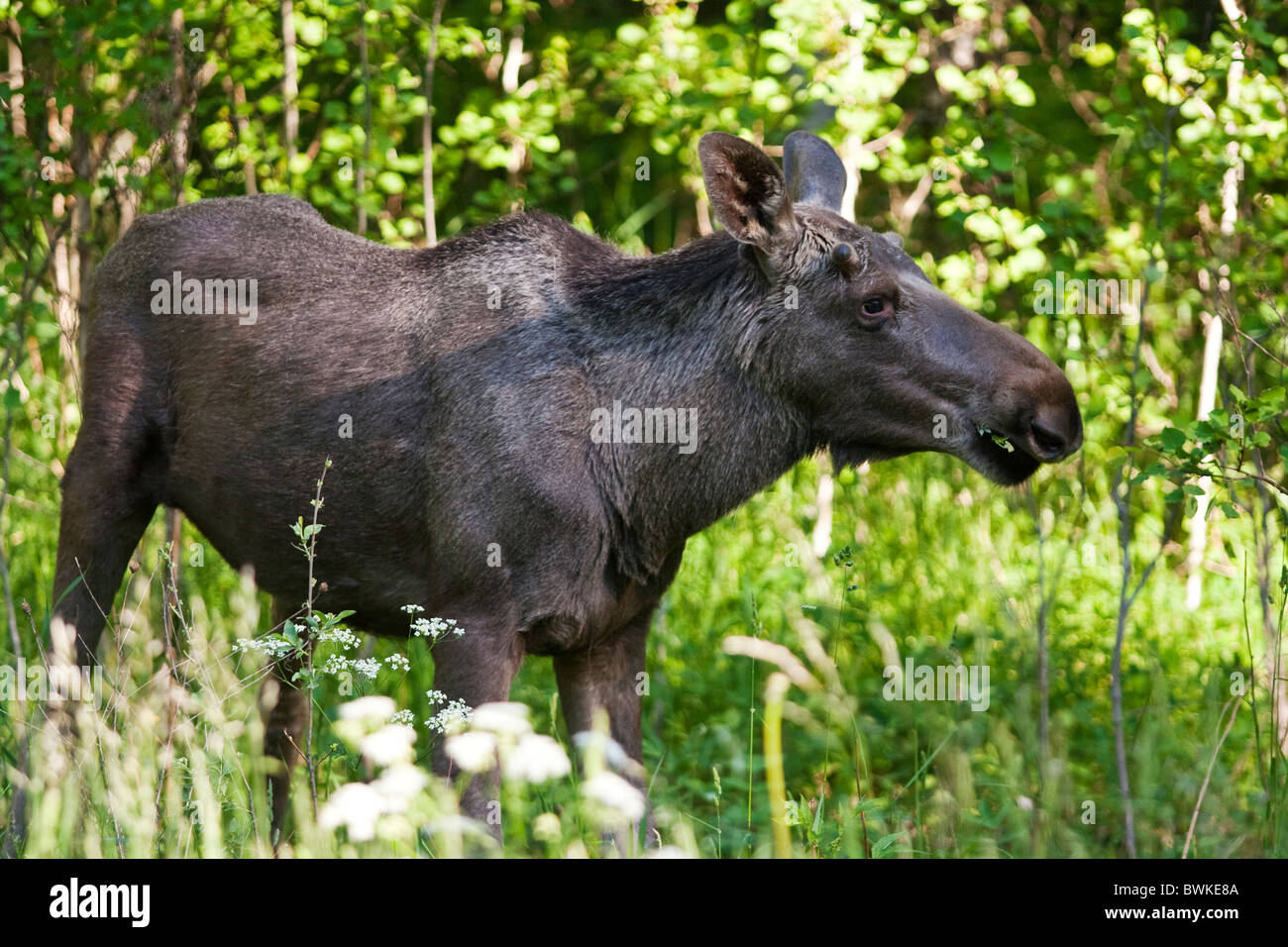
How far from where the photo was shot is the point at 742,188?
4.91 metres

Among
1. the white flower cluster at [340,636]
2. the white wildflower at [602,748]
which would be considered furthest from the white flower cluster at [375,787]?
the white flower cluster at [340,636]

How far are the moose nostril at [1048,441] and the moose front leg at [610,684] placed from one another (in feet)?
4.70

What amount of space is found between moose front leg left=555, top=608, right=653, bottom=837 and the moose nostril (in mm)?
1433

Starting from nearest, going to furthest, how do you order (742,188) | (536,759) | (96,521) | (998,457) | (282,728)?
1. (536,759)
2. (998,457)
3. (742,188)
4. (96,521)
5. (282,728)

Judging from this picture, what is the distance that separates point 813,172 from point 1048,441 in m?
1.50

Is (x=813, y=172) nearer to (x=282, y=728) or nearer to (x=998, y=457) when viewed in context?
(x=998, y=457)

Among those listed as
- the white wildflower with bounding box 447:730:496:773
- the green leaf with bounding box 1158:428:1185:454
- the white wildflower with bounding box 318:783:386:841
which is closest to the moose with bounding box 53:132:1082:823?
the green leaf with bounding box 1158:428:1185:454

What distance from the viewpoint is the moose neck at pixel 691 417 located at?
4941mm

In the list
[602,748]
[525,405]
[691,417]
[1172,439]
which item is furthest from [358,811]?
[1172,439]

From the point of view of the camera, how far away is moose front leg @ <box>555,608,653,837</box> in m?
5.22

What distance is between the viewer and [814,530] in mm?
8023

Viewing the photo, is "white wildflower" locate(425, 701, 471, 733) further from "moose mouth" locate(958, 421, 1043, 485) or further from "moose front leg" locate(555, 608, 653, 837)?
"moose mouth" locate(958, 421, 1043, 485)

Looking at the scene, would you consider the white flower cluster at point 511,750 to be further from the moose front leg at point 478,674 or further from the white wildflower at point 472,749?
the moose front leg at point 478,674
